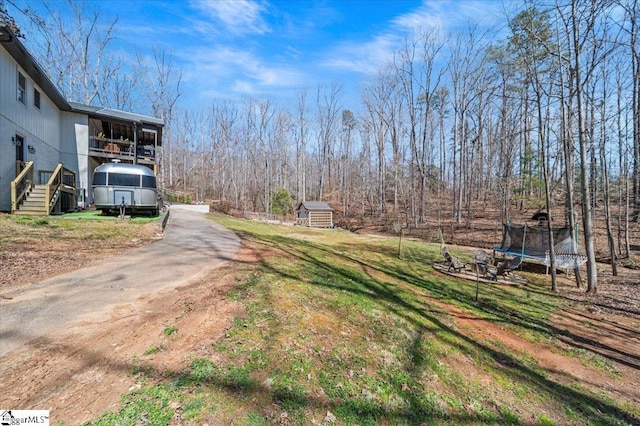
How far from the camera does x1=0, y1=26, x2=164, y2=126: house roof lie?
9.02m

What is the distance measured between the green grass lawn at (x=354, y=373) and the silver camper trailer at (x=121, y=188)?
8.65 metres

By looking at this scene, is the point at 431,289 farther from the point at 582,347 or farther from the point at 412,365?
the point at 412,365

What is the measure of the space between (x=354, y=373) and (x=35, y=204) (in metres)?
12.7

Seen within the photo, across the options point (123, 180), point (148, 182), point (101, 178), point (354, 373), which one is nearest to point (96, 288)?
point (354, 373)

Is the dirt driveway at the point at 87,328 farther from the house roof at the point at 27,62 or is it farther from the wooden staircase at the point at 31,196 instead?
the house roof at the point at 27,62

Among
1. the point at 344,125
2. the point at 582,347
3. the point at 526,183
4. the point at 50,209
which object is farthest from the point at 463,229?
the point at 344,125

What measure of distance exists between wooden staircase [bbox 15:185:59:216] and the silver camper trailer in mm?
1418

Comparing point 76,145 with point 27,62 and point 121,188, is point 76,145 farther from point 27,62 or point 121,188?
point 121,188

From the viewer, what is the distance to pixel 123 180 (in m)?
11.0

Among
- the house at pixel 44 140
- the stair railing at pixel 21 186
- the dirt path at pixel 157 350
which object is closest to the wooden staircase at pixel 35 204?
the house at pixel 44 140

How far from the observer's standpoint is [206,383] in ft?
7.80

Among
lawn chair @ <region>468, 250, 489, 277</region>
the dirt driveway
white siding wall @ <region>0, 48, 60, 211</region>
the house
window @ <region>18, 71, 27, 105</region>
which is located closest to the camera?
the dirt driveway

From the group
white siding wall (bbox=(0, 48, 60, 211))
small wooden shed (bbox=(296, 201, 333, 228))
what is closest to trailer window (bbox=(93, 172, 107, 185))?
white siding wall (bbox=(0, 48, 60, 211))

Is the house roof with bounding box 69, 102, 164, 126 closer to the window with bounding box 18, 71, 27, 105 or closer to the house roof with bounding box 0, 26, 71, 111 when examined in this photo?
the house roof with bounding box 0, 26, 71, 111
